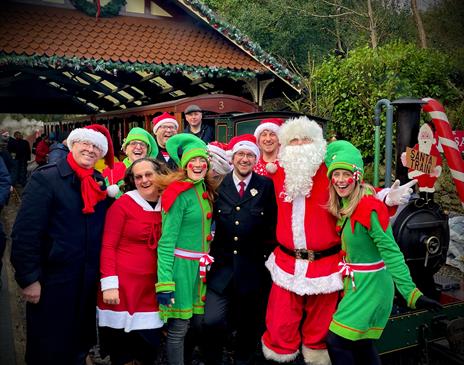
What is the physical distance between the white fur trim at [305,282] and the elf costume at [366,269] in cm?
8

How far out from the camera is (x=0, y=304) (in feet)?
16.8

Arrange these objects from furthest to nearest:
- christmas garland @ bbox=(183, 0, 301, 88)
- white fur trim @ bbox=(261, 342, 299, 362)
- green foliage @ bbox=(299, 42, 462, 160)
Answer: christmas garland @ bbox=(183, 0, 301, 88) → green foliage @ bbox=(299, 42, 462, 160) → white fur trim @ bbox=(261, 342, 299, 362)

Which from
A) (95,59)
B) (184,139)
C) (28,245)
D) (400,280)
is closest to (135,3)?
(95,59)

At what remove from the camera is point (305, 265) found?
3010mm

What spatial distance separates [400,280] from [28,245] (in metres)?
2.39

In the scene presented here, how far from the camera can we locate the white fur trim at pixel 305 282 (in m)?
2.93

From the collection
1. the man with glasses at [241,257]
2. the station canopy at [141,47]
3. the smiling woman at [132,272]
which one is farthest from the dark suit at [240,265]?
the station canopy at [141,47]

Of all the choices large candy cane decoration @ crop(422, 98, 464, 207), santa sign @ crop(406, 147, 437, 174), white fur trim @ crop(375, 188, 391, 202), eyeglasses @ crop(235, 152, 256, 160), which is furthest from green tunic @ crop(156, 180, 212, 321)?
large candy cane decoration @ crop(422, 98, 464, 207)

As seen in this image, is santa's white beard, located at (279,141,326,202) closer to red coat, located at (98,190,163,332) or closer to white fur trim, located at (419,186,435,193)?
red coat, located at (98,190,163,332)

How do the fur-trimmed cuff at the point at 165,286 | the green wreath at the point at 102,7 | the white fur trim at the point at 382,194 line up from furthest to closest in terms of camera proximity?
the green wreath at the point at 102,7 → the white fur trim at the point at 382,194 → the fur-trimmed cuff at the point at 165,286

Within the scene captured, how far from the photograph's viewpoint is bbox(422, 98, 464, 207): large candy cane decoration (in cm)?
437

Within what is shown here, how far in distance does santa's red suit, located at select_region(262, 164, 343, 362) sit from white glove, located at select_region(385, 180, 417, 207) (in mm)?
430

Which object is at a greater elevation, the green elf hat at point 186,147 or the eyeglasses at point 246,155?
the green elf hat at point 186,147

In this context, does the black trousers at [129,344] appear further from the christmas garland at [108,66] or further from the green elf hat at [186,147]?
the christmas garland at [108,66]
